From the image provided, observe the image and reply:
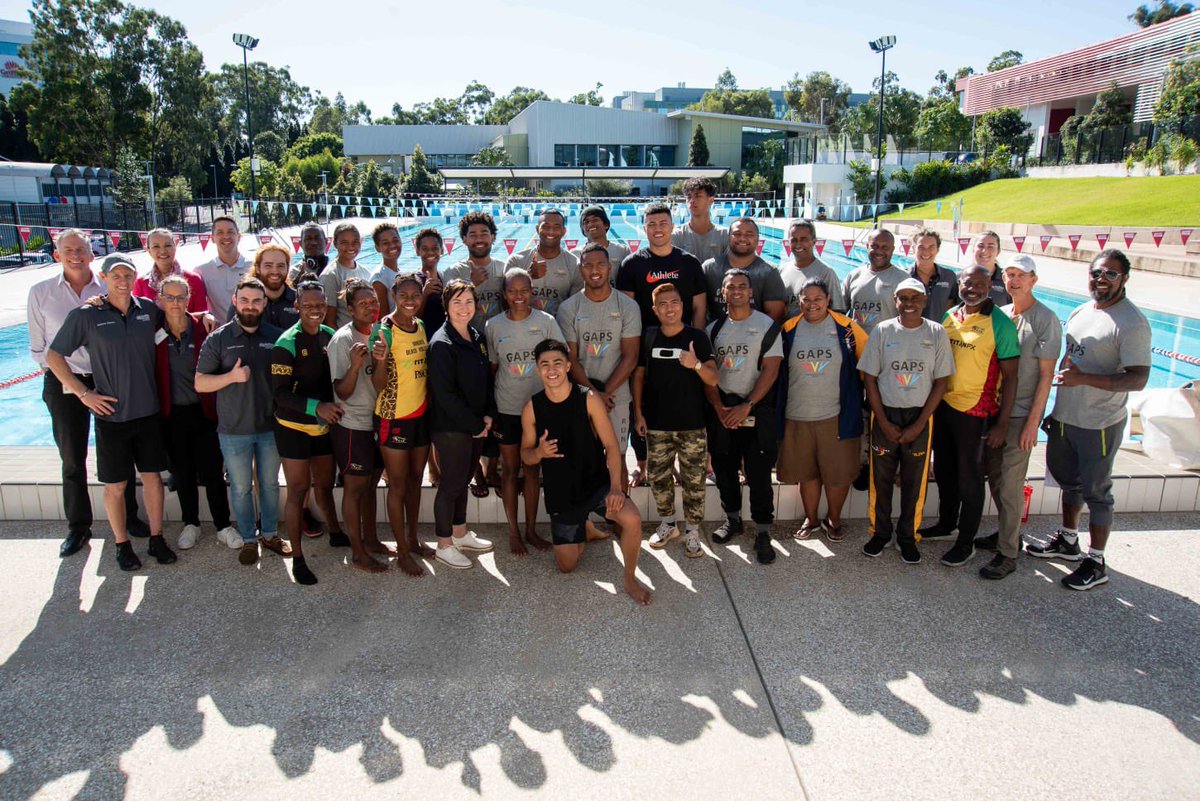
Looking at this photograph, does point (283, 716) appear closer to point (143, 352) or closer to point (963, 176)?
point (143, 352)

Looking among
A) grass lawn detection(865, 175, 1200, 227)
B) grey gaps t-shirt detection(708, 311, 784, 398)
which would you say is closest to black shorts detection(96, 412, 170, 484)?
grey gaps t-shirt detection(708, 311, 784, 398)

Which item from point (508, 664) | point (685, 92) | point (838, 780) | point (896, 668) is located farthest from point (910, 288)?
point (685, 92)

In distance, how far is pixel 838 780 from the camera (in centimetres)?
273

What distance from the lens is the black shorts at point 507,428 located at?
14.4ft

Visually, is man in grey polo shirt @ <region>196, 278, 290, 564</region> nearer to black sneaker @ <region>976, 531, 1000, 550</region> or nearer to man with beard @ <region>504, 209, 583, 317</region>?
man with beard @ <region>504, 209, 583, 317</region>

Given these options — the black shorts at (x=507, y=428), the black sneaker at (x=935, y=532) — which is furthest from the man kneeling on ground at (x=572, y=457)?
the black sneaker at (x=935, y=532)

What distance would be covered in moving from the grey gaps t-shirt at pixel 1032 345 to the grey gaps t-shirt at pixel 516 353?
2534 millimetres

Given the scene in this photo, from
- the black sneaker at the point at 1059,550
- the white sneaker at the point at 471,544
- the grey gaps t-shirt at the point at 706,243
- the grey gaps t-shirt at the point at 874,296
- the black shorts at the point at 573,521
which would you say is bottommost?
the black sneaker at the point at 1059,550

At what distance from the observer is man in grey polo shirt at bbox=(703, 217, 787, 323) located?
4.78m

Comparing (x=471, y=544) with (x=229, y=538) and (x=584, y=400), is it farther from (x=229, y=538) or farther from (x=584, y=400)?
(x=229, y=538)

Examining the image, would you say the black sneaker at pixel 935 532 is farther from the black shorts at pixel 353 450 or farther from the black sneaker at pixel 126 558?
the black sneaker at pixel 126 558

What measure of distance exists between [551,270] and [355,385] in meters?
1.56

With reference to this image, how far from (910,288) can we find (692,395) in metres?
1.31

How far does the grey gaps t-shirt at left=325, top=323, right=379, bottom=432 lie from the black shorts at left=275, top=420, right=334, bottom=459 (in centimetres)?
20
